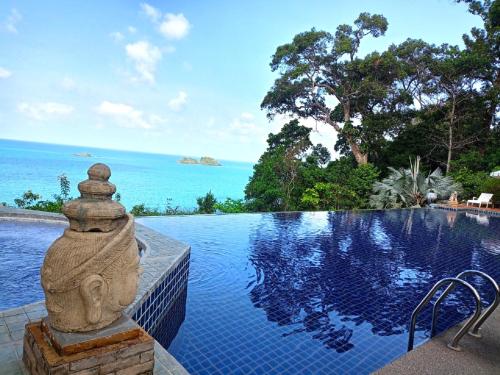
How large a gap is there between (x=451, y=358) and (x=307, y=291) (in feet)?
7.51

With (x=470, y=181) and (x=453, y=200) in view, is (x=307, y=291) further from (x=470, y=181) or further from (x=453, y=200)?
(x=470, y=181)

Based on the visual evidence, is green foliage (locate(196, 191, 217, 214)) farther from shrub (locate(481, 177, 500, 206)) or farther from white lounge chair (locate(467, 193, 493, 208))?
shrub (locate(481, 177, 500, 206))

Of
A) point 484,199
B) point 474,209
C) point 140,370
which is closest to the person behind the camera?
point 140,370

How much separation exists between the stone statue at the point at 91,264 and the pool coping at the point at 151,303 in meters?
0.63

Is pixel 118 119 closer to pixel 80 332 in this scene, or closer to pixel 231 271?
pixel 231 271

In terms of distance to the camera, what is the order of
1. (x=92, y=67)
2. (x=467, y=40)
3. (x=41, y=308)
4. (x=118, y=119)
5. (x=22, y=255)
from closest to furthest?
(x=41, y=308) < (x=22, y=255) < (x=467, y=40) < (x=92, y=67) < (x=118, y=119)

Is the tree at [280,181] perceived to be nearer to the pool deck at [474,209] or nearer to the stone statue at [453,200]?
the pool deck at [474,209]

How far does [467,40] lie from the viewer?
19328 mm

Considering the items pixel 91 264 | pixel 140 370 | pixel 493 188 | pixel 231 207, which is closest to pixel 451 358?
pixel 140 370

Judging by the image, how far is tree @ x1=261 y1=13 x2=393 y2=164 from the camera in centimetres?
1864

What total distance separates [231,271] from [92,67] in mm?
28708

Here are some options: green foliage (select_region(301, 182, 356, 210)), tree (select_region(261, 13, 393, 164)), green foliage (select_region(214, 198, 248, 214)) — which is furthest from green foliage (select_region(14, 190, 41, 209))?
tree (select_region(261, 13, 393, 164))

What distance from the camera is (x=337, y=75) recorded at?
19.7m

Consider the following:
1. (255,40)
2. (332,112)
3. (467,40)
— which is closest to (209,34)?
(255,40)
